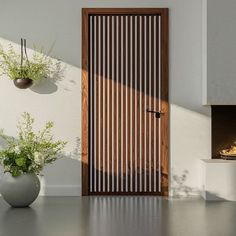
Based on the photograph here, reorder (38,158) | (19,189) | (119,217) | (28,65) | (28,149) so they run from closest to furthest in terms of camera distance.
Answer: (119,217), (19,189), (38,158), (28,149), (28,65)

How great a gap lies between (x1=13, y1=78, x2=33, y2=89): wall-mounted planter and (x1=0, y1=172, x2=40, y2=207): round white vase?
4.61ft

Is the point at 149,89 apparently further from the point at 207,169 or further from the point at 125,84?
the point at 207,169

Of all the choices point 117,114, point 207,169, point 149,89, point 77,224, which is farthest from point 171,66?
point 77,224

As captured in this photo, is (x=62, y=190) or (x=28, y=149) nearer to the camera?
(x=28, y=149)

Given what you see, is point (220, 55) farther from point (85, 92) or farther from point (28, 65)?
point (28, 65)

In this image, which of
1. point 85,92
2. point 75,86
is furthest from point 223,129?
point 75,86

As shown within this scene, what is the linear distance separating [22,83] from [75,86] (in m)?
0.70

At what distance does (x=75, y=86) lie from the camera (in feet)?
25.9

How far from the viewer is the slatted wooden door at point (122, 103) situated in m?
7.88

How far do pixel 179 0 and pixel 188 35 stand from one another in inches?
18.8

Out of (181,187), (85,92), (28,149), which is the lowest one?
(181,187)

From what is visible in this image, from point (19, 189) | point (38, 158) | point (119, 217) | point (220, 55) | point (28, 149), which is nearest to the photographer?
point (119, 217)

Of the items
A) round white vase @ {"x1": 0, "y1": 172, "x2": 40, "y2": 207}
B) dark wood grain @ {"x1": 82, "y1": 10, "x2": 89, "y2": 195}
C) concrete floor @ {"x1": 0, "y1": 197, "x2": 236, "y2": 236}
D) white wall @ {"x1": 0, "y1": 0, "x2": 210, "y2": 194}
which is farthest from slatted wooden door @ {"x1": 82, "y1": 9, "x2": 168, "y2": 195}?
round white vase @ {"x1": 0, "y1": 172, "x2": 40, "y2": 207}

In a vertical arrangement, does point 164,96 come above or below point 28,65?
below
